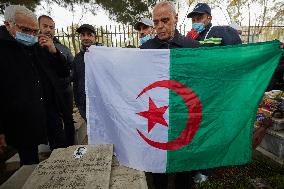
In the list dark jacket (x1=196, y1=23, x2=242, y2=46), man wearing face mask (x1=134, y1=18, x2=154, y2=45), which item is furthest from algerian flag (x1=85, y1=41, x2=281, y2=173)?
man wearing face mask (x1=134, y1=18, x2=154, y2=45)

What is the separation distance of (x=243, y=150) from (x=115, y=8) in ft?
45.7

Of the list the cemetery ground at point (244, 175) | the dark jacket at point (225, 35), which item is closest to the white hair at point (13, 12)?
the cemetery ground at point (244, 175)

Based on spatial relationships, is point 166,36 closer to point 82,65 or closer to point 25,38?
point 82,65

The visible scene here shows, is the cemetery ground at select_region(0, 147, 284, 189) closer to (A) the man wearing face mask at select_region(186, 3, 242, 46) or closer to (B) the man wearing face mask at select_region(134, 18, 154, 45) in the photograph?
(A) the man wearing face mask at select_region(186, 3, 242, 46)

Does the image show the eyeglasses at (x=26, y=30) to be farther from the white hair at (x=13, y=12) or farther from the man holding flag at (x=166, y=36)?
the man holding flag at (x=166, y=36)

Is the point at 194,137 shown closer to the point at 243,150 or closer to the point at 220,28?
the point at 243,150

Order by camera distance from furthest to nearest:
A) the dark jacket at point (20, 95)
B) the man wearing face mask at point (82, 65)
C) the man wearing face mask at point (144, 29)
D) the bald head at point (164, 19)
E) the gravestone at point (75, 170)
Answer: the man wearing face mask at point (144, 29) < the man wearing face mask at point (82, 65) < the bald head at point (164, 19) < the dark jacket at point (20, 95) < the gravestone at point (75, 170)

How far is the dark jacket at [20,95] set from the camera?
9.89 ft

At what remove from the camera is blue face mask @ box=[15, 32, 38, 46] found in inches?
123

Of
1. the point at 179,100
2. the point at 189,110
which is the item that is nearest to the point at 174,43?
the point at 179,100

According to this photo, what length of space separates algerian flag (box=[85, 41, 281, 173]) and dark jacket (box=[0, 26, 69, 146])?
779mm

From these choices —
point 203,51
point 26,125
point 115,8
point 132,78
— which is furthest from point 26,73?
point 115,8

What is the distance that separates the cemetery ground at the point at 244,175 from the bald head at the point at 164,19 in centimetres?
202

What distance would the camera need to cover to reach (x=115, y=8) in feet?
51.7
